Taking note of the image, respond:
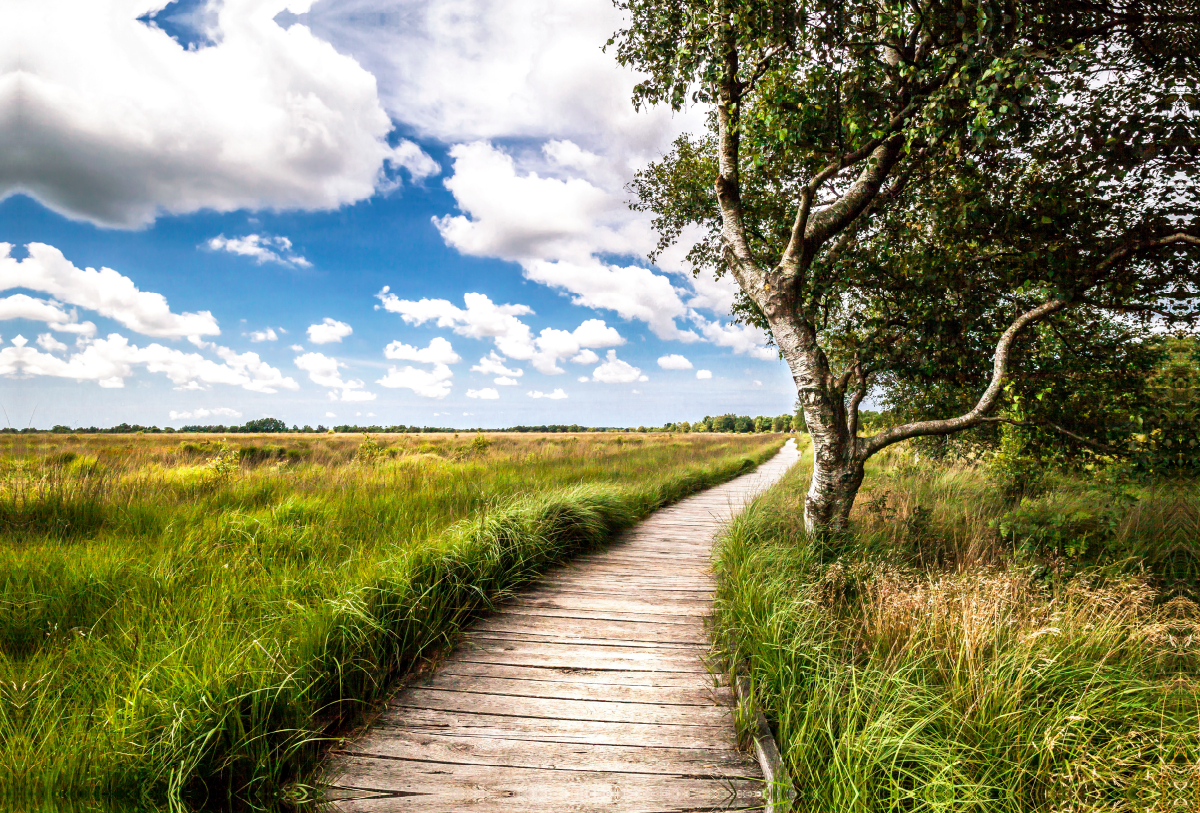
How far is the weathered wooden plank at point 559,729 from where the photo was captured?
2.56m

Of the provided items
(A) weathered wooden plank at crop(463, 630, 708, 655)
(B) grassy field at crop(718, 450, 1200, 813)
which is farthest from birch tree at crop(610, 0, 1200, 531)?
(A) weathered wooden plank at crop(463, 630, 708, 655)

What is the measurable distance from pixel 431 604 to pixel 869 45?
678cm

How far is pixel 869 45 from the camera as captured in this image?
185 inches

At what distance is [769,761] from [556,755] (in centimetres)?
110

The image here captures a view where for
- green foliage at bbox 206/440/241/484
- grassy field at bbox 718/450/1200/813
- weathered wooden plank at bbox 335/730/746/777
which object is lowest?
weathered wooden plank at bbox 335/730/746/777

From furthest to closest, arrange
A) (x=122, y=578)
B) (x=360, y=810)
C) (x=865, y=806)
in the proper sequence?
(x=122, y=578) → (x=360, y=810) → (x=865, y=806)

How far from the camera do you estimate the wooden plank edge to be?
2082 mm

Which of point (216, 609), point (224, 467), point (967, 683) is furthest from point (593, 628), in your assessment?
point (224, 467)

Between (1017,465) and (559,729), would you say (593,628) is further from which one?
(1017,465)

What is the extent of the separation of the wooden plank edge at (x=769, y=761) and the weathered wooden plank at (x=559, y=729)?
157 mm

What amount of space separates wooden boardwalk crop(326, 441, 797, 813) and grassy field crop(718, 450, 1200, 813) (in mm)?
420

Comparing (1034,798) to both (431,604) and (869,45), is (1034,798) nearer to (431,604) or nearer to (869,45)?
(431,604)

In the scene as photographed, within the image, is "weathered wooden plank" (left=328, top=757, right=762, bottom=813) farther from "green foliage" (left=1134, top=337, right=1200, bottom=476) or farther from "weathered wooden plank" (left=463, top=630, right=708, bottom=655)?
"green foliage" (left=1134, top=337, right=1200, bottom=476)

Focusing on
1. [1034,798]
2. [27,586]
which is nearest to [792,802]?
[1034,798]
